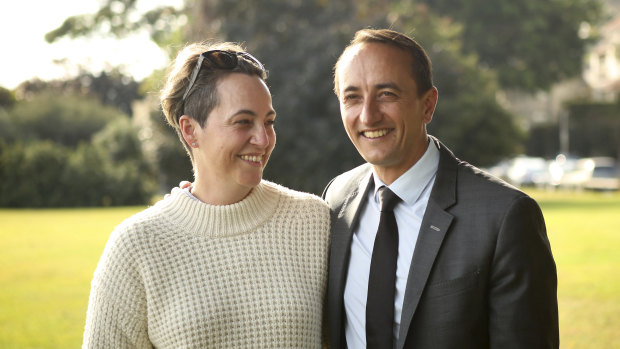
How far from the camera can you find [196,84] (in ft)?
10.8

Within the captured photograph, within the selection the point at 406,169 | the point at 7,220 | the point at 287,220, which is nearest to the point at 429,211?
the point at 406,169

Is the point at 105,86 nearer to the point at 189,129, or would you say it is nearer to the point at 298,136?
the point at 298,136

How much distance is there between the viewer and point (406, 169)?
11.6 ft

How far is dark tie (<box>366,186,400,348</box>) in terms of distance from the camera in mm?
3209

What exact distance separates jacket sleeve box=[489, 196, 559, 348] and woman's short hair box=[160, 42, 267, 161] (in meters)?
1.37

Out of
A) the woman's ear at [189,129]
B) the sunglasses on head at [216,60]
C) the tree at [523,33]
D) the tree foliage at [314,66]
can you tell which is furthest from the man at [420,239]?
the tree at [523,33]

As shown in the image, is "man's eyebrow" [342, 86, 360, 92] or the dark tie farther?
"man's eyebrow" [342, 86, 360, 92]

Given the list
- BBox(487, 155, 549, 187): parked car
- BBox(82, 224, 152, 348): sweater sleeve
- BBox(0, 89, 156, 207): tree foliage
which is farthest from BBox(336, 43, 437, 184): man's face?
BBox(487, 155, 549, 187): parked car

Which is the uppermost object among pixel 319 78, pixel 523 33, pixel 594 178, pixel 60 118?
pixel 523 33

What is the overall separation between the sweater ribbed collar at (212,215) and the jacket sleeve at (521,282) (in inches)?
46.1

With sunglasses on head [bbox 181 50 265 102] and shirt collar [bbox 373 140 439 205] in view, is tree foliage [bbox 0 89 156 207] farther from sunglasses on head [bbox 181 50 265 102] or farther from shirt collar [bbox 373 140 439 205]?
shirt collar [bbox 373 140 439 205]

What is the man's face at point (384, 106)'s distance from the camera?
11.3ft

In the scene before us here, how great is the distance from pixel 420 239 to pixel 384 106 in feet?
2.26

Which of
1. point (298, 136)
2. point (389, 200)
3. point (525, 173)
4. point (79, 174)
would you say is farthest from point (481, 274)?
point (525, 173)
